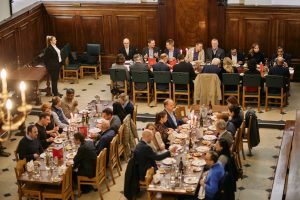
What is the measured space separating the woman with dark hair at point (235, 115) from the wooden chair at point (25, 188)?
4.06m

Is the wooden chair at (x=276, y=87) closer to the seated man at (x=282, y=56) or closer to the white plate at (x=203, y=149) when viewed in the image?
the seated man at (x=282, y=56)

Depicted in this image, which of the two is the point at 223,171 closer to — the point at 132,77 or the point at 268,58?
the point at 132,77

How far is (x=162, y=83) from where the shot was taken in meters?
15.6

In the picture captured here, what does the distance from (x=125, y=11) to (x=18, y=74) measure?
377 centimetres

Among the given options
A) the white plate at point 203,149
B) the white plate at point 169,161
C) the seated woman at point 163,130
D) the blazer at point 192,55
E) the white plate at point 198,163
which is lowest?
the white plate at point 198,163

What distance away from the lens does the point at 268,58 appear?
16953mm

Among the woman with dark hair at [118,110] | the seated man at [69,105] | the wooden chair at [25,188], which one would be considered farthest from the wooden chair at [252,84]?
the wooden chair at [25,188]

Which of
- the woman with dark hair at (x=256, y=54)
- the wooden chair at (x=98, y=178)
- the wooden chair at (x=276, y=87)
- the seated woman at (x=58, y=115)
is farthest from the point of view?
the woman with dark hair at (x=256, y=54)

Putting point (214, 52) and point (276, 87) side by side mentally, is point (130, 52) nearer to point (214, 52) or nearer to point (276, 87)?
point (214, 52)

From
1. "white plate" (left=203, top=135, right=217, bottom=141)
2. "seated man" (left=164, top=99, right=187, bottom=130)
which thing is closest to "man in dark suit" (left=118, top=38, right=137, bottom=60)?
"seated man" (left=164, top=99, right=187, bottom=130)

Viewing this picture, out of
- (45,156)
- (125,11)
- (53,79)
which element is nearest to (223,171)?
(45,156)

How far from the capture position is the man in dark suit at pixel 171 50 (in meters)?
16.6

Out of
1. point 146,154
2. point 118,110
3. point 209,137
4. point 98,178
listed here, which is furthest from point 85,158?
point 209,137

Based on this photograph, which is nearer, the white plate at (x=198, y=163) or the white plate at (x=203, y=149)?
the white plate at (x=198, y=163)
